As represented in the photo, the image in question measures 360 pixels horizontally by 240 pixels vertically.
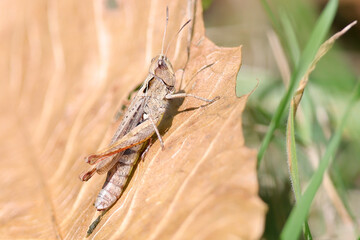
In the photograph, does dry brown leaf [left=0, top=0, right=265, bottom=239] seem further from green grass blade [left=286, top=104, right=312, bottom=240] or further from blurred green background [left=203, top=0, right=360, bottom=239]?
blurred green background [left=203, top=0, right=360, bottom=239]

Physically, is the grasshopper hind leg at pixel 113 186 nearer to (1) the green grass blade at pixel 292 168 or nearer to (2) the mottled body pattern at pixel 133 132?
(2) the mottled body pattern at pixel 133 132

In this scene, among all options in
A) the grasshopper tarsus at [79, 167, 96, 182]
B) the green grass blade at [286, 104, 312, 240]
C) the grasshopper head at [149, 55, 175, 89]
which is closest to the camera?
the green grass blade at [286, 104, 312, 240]

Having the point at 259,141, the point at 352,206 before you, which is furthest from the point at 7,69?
the point at 352,206

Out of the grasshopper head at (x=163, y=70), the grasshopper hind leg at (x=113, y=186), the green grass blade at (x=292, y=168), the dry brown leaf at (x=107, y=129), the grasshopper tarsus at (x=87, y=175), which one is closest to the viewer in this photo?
the dry brown leaf at (x=107, y=129)

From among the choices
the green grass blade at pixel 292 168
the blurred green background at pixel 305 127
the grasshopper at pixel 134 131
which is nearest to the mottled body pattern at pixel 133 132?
the grasshopper at pixel 134 131

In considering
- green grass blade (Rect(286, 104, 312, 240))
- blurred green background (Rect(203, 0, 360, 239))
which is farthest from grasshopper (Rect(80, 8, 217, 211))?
blurred green background (Rect(203, 0, 360, 239))

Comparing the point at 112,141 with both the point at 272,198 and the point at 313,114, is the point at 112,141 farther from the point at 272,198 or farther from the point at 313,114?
the point at 313,114
